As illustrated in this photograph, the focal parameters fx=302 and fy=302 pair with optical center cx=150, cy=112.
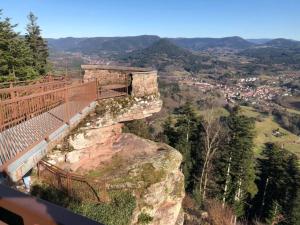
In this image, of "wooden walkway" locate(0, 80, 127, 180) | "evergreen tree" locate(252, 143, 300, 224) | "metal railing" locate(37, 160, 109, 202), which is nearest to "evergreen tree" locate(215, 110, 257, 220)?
"evergreen tree" locate(252, 143, 300, 224)

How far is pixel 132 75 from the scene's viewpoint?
14367 mm

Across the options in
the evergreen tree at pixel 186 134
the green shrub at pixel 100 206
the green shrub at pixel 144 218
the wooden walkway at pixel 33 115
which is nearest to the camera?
the wooden walkway at pixel 33 115

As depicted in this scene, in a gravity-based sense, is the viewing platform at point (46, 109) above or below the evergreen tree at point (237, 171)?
above

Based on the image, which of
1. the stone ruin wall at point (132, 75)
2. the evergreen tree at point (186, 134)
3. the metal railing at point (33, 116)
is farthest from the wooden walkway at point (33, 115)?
the evergreen tree at point (186, 134)

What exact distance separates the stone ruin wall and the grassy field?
54089mm

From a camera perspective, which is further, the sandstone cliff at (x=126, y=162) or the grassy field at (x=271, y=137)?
the grassy field at (x=271, y=137)

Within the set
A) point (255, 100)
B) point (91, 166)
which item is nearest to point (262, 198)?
point (91, 166)

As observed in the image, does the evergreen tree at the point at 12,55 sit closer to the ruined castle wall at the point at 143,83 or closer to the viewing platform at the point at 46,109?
the viewing platform at the point at 46,109

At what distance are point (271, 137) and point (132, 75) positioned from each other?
234 feet

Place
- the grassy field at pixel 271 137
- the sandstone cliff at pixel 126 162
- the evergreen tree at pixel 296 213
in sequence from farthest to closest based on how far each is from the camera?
the grassy field at pixel 271 137, the evergreen tree at pixel 296 213, the sandstone cliff at pixel 126 162

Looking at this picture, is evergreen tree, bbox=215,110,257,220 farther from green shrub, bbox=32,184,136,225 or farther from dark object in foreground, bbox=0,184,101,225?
dark object in foreground, bbox=0,184,101,225

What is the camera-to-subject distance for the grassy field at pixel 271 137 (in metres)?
→ 70.3

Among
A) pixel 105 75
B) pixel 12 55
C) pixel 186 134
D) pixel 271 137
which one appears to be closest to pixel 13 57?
pixel 12 55

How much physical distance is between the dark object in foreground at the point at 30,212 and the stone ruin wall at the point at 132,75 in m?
13.2
